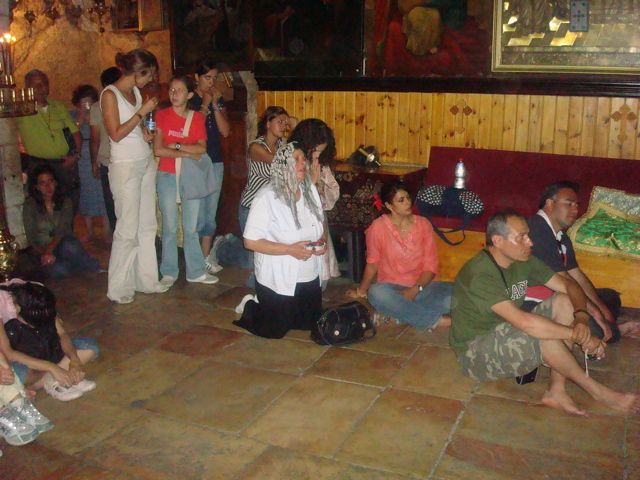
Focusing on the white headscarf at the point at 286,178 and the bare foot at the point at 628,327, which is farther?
the bare foot at the point at 628,327

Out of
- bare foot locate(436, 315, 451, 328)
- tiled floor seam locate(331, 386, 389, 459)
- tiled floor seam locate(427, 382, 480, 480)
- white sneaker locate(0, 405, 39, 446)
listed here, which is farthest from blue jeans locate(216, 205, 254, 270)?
white sneaker locate(0, 405, 39, 446)

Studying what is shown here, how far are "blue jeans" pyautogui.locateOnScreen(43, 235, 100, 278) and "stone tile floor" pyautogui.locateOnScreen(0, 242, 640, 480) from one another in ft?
5.03

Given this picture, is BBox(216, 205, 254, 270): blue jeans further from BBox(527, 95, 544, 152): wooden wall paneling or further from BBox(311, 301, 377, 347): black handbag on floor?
BBox(527, 95, 544, 152): wooden wall paneling

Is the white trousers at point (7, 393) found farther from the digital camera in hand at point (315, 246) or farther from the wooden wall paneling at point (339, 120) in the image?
the wooden wall paneling at point (339, 120)

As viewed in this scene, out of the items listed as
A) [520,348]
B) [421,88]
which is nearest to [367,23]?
[421,88]

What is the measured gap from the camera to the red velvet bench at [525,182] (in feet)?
18.2

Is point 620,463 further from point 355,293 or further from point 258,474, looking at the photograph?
point 355,293

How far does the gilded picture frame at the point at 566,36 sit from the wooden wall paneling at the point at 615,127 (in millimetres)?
314

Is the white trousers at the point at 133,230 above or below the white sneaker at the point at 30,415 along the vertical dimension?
above

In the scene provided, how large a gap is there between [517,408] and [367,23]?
4640mm

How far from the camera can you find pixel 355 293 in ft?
19.7

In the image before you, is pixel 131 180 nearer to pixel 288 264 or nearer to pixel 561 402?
pixel 288 264

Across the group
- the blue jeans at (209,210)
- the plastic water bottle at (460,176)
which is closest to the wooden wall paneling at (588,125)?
the plastic water bottle at (460,176)

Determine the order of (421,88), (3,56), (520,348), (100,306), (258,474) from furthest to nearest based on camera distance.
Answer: (421,88)
(100,306)
(3,56)
(520,348)
(258,474)
